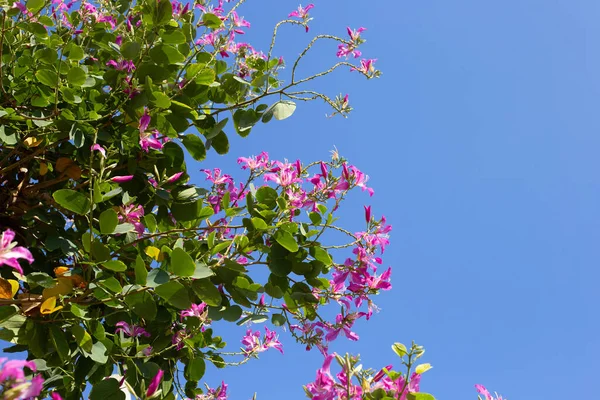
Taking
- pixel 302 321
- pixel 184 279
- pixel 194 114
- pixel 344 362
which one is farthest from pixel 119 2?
pixel 344 362

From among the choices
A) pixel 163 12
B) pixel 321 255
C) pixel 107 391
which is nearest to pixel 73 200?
pixel 107 391

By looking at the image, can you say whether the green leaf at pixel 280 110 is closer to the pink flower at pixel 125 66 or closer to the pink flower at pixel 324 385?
the pink flower at pixel 125 66

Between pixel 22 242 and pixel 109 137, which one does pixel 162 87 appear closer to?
pixel 109 137

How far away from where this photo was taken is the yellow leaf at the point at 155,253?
1.52 metres

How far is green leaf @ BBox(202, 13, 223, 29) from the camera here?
193 centimetres

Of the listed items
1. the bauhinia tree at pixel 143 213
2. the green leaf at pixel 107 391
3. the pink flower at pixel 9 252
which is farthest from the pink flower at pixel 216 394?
the pink flower at pixel 9 252

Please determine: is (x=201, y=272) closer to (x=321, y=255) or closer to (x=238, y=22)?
(x=321, y=255)

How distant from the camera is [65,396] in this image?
167 centimetres

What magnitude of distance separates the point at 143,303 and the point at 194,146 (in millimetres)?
767

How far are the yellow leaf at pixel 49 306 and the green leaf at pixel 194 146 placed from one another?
0.85 m

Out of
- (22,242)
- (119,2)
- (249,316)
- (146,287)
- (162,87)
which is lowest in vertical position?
(146,287)

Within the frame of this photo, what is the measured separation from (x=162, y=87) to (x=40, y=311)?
984 mm

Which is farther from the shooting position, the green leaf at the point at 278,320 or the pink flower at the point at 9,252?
the green leaf at the point at 278,320

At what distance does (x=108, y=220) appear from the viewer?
1274 millimetres
